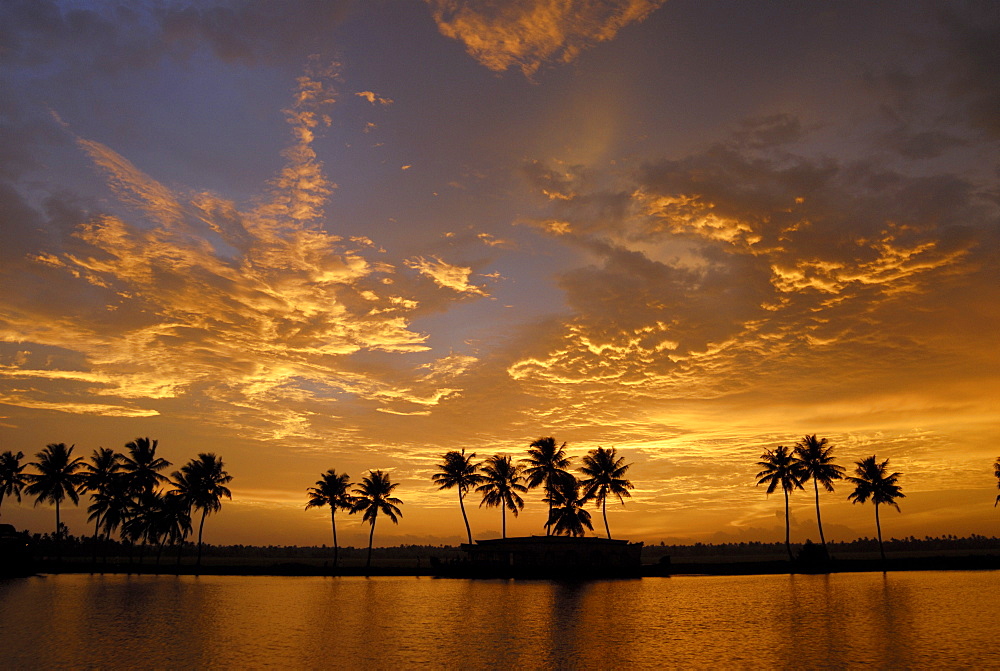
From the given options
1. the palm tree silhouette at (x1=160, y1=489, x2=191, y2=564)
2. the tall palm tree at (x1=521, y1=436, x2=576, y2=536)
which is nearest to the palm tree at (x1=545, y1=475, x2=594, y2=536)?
the tall palm tree at (x1=521, y1=436, x2=576, y2=536)

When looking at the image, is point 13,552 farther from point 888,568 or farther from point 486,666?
point 888,568

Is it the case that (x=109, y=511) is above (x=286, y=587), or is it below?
above

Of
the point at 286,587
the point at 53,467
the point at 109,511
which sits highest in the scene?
the point at 53,467

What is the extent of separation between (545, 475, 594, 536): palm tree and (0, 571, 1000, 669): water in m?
25.6

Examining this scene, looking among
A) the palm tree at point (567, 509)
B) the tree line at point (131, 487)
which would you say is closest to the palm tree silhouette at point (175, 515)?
the tree line at point (131, 487)

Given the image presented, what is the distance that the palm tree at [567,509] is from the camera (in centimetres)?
8375

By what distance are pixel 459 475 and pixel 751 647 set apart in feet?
197

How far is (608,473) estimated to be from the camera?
3374 inches

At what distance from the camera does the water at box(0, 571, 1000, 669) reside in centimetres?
2666

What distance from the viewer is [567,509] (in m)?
84.2

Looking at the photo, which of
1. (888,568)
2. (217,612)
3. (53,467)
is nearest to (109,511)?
(53,467)

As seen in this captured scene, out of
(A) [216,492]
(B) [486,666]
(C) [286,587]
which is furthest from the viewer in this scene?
(A) [216,492]

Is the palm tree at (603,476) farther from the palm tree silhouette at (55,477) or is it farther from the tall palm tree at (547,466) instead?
the palm tree silhouette at (55,477)

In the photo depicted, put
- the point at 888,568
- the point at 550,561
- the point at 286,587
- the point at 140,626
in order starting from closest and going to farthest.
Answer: the point at 140,626 → the point at 286,587 → the point at 550,561 → the point at 888,568
